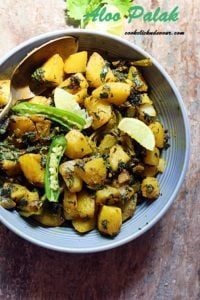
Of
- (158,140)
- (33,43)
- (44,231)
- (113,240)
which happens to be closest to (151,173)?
(158,140)

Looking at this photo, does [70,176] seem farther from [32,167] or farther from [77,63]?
[77,63]

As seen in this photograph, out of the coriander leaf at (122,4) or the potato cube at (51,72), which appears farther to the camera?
the coriander leaf at (122,4)

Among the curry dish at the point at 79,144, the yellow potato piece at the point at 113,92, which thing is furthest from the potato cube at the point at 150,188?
the yellow potato piece at the point at 113,92

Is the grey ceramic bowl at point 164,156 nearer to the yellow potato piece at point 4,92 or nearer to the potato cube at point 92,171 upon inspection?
the yellow potato piece at point 4,92

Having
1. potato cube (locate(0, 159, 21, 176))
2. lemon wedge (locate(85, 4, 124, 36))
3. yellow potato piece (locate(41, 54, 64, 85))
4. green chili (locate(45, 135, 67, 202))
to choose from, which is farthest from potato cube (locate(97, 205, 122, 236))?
lemon wedge (locate(85, 4, 124, 36))

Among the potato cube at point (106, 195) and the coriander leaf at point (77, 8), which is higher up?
the coriander leaf at point (77, 8)

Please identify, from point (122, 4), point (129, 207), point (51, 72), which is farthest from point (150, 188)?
point (122, 4)
